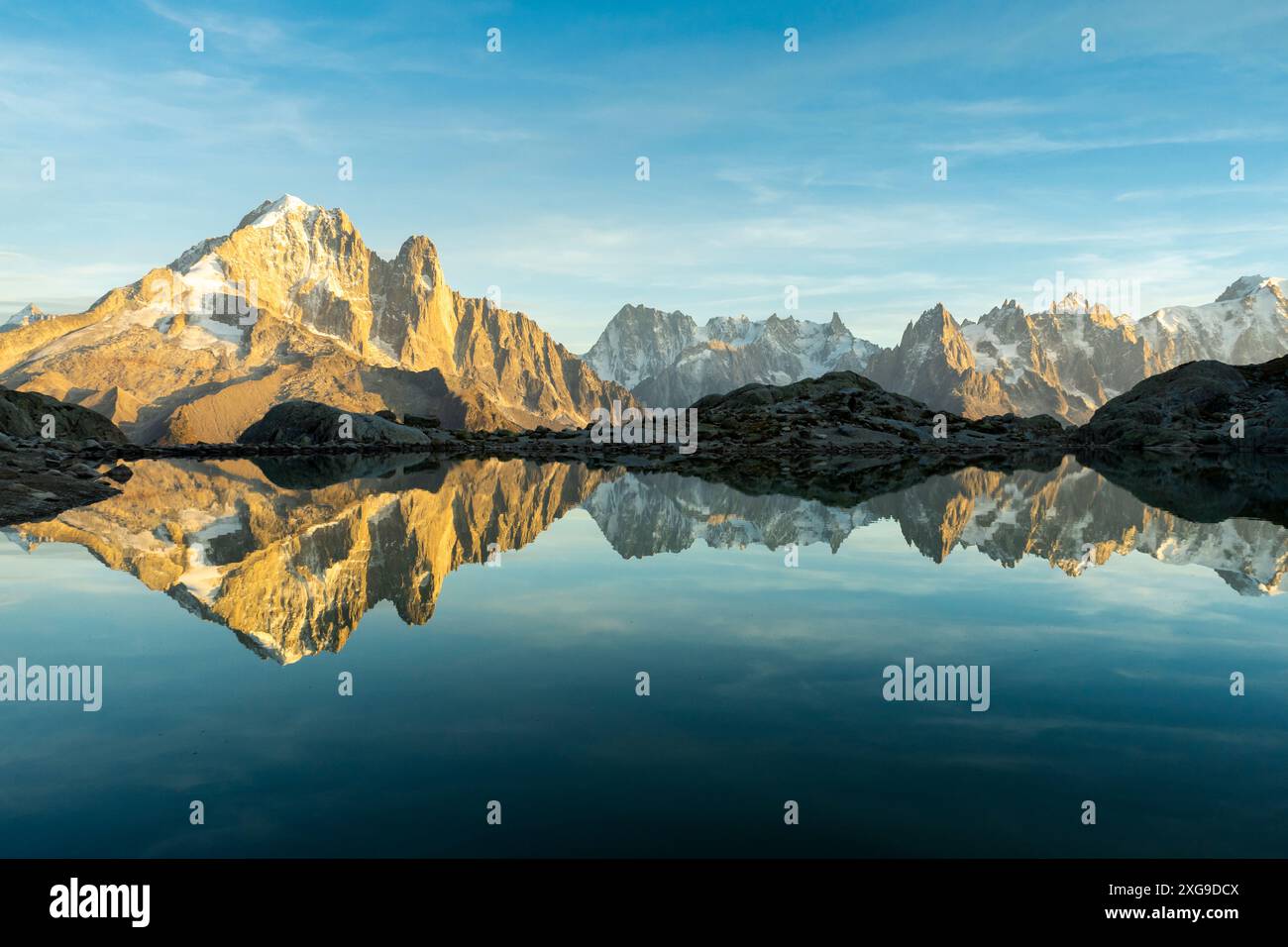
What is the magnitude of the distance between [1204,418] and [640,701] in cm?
20321

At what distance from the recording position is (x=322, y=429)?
166375mm

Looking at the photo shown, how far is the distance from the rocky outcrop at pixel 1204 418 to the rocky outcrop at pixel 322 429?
465 feet

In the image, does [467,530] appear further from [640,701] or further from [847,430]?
[847,430]

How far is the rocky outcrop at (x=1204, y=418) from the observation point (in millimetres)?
154125

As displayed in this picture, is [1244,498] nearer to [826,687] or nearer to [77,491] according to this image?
[826,687]

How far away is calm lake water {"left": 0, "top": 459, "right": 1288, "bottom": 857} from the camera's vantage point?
35.1 feet

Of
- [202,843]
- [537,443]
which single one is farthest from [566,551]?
[537,443]

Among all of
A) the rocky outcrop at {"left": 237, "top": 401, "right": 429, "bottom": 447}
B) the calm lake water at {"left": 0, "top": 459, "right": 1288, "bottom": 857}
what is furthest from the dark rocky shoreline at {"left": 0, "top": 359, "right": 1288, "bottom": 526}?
the calm lake water at {"left": 0, "top": 459, "right": 1288, "bottom": 857}

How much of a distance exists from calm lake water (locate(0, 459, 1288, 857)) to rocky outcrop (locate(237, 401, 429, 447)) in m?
131

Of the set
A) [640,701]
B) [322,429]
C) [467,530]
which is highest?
[322,429]

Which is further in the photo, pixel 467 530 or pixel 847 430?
pixel 847 430

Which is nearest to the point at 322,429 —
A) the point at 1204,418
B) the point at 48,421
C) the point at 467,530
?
the point at 48,421

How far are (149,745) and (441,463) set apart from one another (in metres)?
100

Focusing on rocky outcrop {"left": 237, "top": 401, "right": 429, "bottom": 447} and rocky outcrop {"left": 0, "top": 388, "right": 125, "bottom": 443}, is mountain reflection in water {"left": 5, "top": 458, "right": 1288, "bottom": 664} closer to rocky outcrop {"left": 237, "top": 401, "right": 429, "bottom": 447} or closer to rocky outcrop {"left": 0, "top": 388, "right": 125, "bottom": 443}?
rocky outcrop {"left": 0, "top": 388, "right": 125, "bottom": 443}
